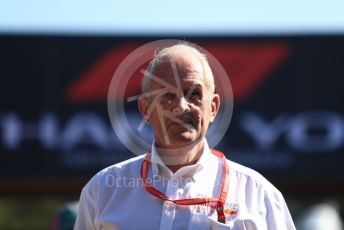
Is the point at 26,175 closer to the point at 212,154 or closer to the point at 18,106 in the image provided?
the point at 18,106

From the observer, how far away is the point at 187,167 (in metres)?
4.82

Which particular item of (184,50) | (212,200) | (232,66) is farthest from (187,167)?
(232,66)

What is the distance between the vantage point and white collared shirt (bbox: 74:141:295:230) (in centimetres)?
472

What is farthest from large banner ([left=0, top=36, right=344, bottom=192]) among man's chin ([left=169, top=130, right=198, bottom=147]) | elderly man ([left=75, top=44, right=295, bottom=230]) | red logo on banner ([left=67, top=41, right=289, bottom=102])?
man's chin ([left=169, top=130, right=198, bottom=147])

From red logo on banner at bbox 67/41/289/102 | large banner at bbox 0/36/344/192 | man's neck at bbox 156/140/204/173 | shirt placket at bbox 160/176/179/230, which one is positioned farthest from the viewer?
red logo on banner at bbox 67/41/289/102

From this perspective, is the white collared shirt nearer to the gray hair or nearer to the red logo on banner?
the gray hair

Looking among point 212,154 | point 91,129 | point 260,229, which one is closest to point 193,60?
point 212,154

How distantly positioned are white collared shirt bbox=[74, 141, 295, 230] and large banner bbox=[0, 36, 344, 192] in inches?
276

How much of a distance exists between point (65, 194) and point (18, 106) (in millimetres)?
1264

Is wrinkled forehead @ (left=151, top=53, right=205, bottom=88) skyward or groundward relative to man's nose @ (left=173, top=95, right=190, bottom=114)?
skyward

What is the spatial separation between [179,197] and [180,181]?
0.10 metres

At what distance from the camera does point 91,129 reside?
477 inches

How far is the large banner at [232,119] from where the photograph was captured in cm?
1208

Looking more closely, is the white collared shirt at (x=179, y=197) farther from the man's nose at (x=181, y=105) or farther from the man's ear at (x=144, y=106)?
the man's nose at (x=181, y=105)
